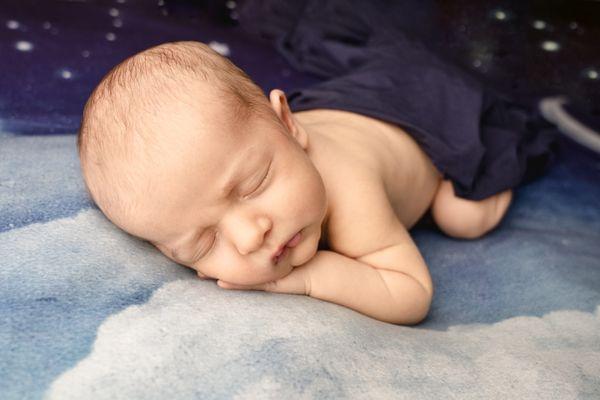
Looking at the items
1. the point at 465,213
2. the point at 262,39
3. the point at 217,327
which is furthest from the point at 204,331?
the point at 262,39

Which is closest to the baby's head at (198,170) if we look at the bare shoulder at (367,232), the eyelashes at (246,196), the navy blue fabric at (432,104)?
the eyelashes at (246,196)

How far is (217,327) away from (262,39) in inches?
49.0

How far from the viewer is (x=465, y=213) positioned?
1.25 m

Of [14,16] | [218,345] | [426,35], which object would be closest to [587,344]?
[218,345]

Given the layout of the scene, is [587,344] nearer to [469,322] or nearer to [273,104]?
[469,322]

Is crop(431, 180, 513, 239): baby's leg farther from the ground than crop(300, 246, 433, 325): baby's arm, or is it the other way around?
crop(300, 246, 433, 325): baby's arm

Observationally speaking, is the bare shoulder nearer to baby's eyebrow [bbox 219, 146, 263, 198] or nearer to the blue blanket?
the blue blanket

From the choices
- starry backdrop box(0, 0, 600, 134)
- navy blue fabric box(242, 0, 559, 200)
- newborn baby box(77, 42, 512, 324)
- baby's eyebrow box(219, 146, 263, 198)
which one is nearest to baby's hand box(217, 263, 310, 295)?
newborn baby box(77, 42, 512, 324)

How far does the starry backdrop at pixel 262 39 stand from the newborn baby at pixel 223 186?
0.62 metres

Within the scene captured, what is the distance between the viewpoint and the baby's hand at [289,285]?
2.73 feet

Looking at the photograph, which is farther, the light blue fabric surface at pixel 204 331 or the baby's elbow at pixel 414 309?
the baby's elbow at pixel 414 309

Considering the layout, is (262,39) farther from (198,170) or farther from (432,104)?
(198,170)

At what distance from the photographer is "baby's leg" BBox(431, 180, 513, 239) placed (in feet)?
4.09

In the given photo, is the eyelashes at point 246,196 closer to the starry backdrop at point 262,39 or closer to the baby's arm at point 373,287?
the baby's arm at point 373,287
